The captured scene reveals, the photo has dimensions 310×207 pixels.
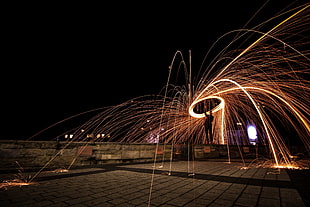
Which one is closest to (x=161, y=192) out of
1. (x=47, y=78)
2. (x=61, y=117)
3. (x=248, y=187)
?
(x=248, y=187)

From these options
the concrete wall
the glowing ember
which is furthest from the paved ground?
the concrete wall

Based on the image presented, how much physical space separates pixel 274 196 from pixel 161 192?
7.55 feet

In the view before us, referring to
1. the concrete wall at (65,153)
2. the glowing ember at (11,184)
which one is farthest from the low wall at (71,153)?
the glowing ember at (11,184)

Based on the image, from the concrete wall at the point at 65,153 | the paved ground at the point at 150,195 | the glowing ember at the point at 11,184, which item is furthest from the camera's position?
the concrete wall at the point at 65,153

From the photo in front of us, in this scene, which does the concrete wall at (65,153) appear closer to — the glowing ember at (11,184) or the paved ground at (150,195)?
the glowing ember at (11,184)

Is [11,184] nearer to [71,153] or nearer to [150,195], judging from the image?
[71,153]

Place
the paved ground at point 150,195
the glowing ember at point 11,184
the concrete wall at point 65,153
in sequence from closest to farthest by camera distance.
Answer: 1. the paved ground at point 150,195
2. the glowing ember at point 11,184
3. the concrete wall at point 65,153

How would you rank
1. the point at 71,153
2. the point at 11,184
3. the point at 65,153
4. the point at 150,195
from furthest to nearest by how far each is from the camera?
the point at 71,153 → the point at 65,153 → the point at 11,184 → the point at 150,195

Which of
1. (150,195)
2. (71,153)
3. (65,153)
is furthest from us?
(71,153)

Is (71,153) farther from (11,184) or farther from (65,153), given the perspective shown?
(11,184)

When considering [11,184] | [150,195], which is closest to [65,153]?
[11,184]

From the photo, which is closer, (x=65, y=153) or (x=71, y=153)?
(x=65, y=153)

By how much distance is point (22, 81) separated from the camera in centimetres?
2364

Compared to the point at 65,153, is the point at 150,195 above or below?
below
